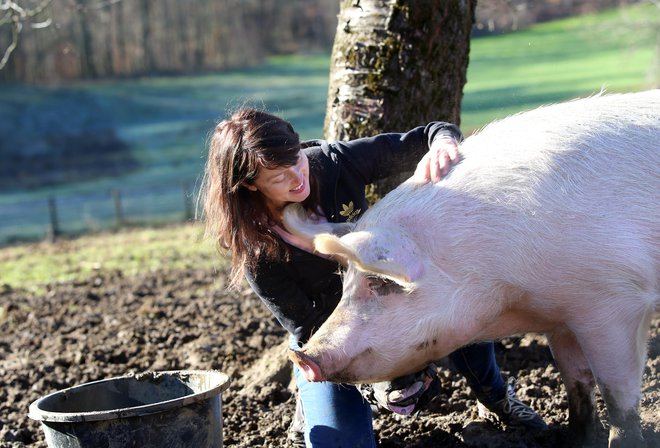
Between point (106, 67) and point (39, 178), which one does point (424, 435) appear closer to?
point (39, 178)

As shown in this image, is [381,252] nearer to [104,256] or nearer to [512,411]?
[512,411]

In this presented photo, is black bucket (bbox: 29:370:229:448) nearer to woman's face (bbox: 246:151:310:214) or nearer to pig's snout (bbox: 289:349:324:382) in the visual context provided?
pig's snout (bbox: 289:349:324:382)

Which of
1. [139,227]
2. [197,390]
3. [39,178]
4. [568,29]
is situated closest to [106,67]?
[39,178]

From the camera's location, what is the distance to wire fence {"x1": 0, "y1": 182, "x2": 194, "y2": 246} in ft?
42.3

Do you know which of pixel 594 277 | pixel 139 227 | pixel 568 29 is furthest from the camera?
pixel 568 29

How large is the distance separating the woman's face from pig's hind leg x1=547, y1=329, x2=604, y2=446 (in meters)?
1.11

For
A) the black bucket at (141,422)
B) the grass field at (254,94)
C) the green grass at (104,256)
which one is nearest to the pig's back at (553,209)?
the black bucket at (141,422)

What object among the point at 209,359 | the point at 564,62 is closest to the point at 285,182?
the point at 209,359

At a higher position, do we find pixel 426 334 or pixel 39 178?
pixel 426 334

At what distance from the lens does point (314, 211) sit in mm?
3438

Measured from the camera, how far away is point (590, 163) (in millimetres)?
3170

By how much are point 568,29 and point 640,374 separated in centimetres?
2991

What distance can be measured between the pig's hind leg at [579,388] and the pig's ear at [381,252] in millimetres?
788

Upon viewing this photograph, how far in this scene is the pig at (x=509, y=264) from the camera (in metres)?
3.02
